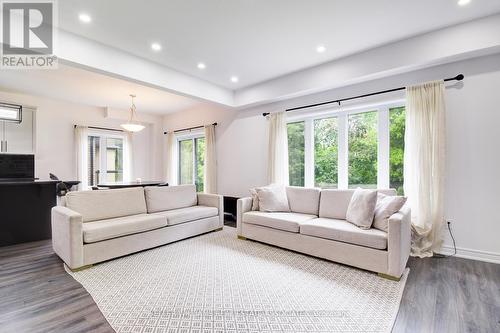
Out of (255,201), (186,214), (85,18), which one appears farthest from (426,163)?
(85,18)

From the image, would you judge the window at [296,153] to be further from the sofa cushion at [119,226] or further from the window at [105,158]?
the window at [105,158]

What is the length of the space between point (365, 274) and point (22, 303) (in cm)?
323

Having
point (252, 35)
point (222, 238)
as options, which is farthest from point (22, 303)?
point (252, 35)

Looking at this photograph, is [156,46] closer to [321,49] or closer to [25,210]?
[321,49]

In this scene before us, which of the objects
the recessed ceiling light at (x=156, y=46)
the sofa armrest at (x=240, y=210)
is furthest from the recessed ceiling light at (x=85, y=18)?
the sofa armrest at (x=240, y=210)

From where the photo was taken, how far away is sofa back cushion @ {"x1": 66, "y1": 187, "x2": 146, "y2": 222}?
10.4ft

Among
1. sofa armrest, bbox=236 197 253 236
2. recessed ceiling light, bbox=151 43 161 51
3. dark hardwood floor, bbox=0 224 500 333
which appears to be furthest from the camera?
sofa armrest, bbox=236 197 253 236

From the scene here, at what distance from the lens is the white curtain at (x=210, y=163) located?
5871 mm

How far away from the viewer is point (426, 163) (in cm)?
314

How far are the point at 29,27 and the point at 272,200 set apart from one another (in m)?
3.69

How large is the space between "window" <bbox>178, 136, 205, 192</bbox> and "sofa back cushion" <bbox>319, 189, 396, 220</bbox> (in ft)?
12.4

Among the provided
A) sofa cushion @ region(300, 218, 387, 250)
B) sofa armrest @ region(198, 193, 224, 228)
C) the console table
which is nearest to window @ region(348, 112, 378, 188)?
sofa cushion @ region(300, 218, 387, 250)

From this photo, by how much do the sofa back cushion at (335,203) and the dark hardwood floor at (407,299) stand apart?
37.9 inches

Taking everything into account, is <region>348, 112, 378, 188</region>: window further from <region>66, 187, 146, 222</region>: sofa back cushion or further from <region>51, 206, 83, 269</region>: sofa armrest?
<region>51, 206, 83, 269</region>: sofa armrest
